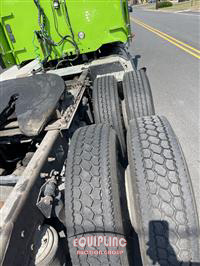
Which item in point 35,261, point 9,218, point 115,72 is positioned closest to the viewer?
point 9,218

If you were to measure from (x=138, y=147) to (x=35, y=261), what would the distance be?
1.06 meters

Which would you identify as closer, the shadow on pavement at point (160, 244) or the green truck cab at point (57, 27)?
the shadow on pavement at point (160, 244)

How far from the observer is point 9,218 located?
1.04 meters

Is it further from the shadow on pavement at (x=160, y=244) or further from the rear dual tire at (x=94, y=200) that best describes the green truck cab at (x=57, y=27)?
the shadow on pavement at (x=160, y=244)

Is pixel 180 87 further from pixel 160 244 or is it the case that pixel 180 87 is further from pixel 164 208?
pixel 160 244

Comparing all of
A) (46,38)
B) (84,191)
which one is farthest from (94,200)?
(46,38)

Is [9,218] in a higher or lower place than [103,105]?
higher

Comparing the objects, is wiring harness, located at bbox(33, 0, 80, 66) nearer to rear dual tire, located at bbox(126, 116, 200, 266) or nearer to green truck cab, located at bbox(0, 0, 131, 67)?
green truck cab, located at bbox(0, 0, 131, 67)

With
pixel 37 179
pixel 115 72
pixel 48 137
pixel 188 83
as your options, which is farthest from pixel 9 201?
pixel 188 83

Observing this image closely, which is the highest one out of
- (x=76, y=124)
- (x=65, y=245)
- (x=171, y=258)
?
(x=76, y=124)

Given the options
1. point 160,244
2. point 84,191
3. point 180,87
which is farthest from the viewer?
point 180,87

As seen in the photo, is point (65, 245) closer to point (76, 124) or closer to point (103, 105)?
point (76, 124)

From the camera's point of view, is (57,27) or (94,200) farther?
(57,27)

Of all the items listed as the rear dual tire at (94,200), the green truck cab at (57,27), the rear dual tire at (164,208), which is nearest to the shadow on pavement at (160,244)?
the rear dual tire at (164,208)
